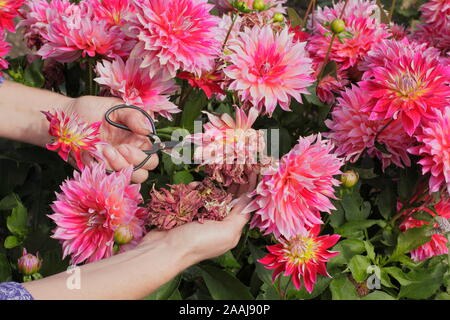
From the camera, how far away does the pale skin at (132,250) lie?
804mm

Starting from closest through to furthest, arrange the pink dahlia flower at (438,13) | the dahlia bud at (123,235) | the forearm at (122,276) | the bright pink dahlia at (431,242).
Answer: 1. the forearm at (122,276)
2. the dahlia bud at (123,235)
3. the bright pink dahlia at (431,242)
4. the pink dahlia flower at (438,13)

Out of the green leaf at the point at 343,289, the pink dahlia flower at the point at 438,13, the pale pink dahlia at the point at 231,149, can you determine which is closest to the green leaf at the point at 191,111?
the pale pink dahlia at the point at 231,149

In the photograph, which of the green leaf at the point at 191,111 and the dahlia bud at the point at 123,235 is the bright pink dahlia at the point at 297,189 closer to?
the dahlia bud at the point at 123,235

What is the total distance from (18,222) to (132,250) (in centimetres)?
41

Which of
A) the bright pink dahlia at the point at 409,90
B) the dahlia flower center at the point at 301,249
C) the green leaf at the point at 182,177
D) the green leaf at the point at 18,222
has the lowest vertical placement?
the green leaf at the point at 18,222

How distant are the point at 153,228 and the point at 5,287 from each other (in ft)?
0.90

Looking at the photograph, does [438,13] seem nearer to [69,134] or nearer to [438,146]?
[438,146]

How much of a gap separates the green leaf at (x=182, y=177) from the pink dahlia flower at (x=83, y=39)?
27cm

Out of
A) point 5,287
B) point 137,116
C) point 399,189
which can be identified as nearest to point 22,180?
point 137,116

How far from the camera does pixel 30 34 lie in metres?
1.22

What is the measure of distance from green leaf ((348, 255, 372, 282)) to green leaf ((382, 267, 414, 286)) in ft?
0.23

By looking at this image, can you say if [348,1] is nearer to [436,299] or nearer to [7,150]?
[436,299]

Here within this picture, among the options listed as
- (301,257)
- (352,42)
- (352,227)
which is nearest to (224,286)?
(301,257)

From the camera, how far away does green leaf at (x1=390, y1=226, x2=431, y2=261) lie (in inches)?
41.5
